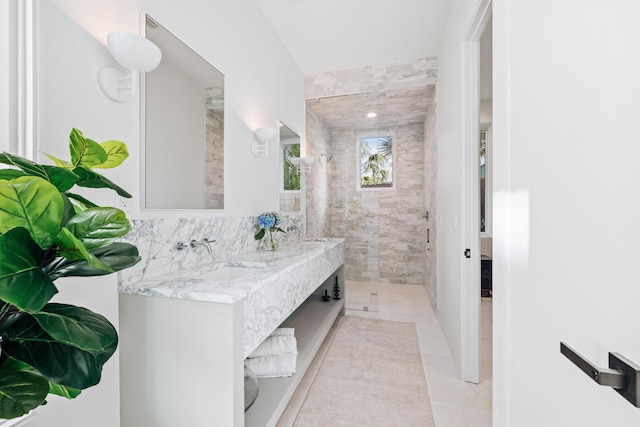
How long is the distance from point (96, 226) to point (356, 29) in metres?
2.90

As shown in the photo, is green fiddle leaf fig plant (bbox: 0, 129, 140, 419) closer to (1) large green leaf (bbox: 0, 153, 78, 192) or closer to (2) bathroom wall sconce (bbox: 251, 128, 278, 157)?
(1) large green leaf (bbox: 0, 153, 78, 192)

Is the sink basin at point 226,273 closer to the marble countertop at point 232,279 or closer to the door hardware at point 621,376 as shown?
the marble countertop at point 232,279

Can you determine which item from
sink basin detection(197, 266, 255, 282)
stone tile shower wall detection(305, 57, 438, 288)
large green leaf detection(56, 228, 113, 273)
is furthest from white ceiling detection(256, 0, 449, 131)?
large green leaf detection(56, 228, 113, 273)

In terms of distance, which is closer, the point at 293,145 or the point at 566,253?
the point at 566,253

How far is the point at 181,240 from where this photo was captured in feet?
4.84

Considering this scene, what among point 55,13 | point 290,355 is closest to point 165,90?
point 55,13

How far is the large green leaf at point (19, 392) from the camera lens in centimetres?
44

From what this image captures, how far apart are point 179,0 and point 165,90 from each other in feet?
1.75

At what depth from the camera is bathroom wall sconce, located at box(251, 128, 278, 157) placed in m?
2.22

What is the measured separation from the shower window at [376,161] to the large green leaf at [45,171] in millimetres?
4554

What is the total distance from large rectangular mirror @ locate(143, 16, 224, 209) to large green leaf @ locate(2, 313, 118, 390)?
910 mm

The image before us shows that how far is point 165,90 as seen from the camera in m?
1.42

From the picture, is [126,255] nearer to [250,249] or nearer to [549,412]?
[549,412]

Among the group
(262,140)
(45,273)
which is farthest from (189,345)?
(262,140)
